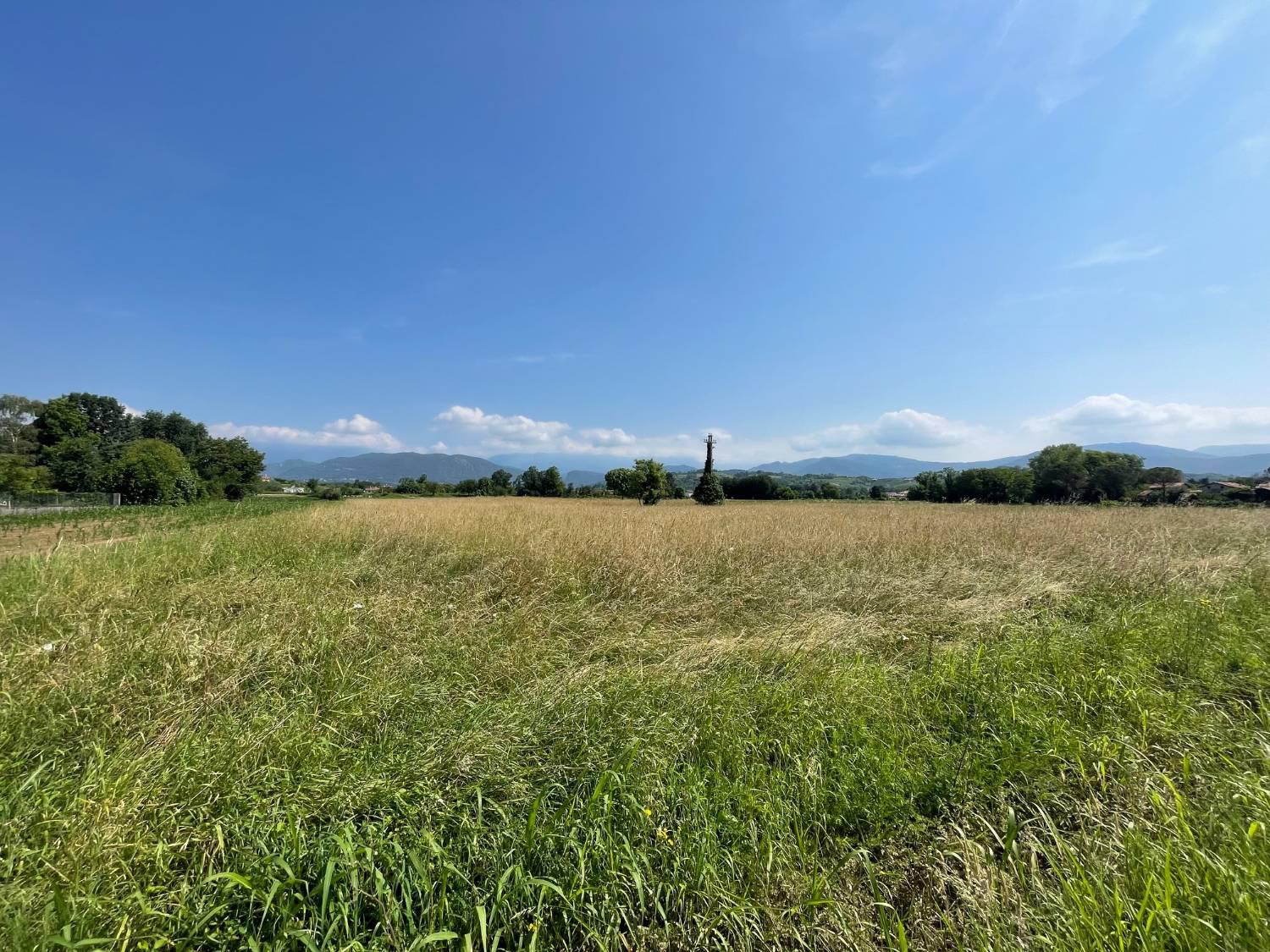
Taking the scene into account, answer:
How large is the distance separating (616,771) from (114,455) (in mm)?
86628

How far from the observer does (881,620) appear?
5141 millimetres

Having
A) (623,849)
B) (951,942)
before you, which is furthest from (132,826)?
(951,942)

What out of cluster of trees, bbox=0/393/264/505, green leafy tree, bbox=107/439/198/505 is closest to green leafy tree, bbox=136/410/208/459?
cluster of trees, bbox=0/393/264/505

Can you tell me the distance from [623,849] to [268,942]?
136cm

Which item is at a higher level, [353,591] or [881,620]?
[353,591]

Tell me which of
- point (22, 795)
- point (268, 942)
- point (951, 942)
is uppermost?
point (22, 795)

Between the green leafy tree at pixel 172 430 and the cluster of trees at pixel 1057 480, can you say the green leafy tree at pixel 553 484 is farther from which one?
the green leafy tree at pixel 172 430

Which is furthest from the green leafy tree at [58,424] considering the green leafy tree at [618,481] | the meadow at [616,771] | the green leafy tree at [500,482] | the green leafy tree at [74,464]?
the meadow at [616,771]

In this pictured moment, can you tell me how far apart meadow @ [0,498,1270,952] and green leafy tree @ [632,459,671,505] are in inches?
1168

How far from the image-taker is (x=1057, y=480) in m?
34.1

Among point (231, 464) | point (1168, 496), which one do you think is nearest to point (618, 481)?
point (1168, 496)

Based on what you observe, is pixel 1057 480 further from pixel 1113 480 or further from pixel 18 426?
pixel 18 426

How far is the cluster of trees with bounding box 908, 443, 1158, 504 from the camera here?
3077 cm

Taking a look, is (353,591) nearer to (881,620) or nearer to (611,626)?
(611,626)
